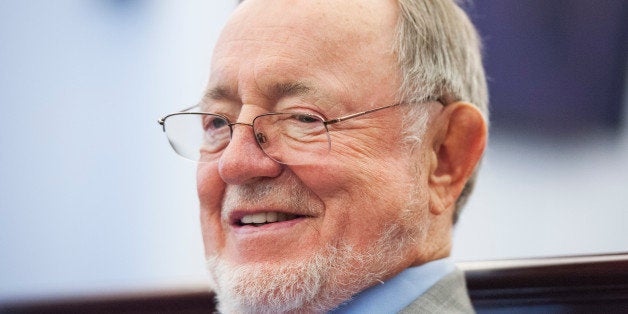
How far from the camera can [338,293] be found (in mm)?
1186

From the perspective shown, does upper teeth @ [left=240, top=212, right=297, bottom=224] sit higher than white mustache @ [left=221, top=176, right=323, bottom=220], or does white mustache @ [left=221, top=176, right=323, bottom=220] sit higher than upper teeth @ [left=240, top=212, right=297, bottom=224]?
white mustache @ [left=221, top=176, right=323, bottom=220]

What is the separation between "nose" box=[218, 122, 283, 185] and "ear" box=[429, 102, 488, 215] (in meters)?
0.32

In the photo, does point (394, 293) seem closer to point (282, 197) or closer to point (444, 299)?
point (444, 299)

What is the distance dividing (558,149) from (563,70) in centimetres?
24

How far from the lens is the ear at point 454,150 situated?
4.24 feet

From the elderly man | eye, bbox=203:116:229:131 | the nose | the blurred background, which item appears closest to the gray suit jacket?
the elderly man

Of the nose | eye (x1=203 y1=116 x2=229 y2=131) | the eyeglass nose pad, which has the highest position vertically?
eye (x1=203 y1=116 x2=229 y2=131)

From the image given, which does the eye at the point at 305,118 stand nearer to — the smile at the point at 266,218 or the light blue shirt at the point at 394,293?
the smile at the point at 266,218

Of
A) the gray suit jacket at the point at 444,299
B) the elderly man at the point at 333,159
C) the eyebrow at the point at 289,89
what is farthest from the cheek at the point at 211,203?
the gray suit jacket at the point at 444,299

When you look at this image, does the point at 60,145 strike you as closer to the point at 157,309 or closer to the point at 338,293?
the point at 157,309

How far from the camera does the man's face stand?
116 cm

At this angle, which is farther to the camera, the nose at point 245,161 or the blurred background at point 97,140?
the blurred background at point 97,140

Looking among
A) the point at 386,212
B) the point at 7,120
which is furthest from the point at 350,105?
the point at 7,120

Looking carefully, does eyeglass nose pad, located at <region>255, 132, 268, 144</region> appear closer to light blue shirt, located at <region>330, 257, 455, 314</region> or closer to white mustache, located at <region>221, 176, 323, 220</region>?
white mustache, located at <region>221, 176, 323, 220</region>
